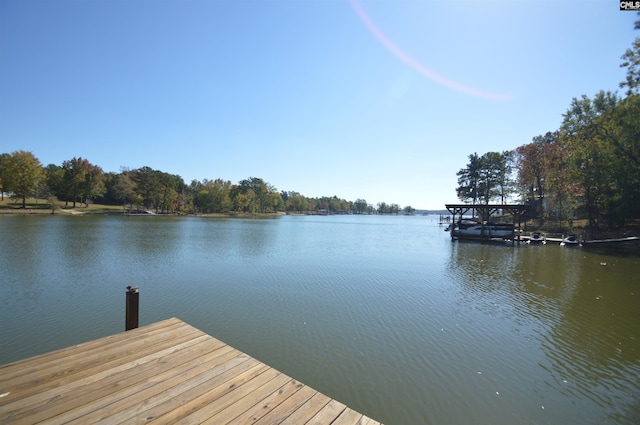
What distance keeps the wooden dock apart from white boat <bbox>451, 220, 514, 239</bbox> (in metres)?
34.9

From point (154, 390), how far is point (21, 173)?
80.1 m

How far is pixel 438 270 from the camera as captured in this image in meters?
16.2

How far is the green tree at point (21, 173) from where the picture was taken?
55625 millimetres

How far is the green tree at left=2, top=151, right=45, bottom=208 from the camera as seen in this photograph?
55625 mm

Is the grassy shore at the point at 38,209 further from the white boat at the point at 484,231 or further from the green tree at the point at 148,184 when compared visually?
the white boat at the point at 484,231

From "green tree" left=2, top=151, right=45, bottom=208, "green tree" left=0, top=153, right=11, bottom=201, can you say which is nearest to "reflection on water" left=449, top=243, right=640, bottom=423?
"green tree" left=2, top=151, right=45, bottom=208

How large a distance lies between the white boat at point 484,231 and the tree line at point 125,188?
7325cm

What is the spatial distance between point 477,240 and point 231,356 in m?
36.6

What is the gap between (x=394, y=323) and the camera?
26.6 ft

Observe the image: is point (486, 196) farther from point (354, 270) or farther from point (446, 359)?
point (446, 359)

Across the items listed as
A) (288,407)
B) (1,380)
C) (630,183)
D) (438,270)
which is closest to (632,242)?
(630,183)

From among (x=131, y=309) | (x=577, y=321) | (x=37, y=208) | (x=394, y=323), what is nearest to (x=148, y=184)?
(x=37, y=208)

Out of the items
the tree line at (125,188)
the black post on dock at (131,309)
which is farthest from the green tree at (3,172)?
the black post on dock at (131,309)

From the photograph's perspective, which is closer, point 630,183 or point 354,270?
point 354,270
